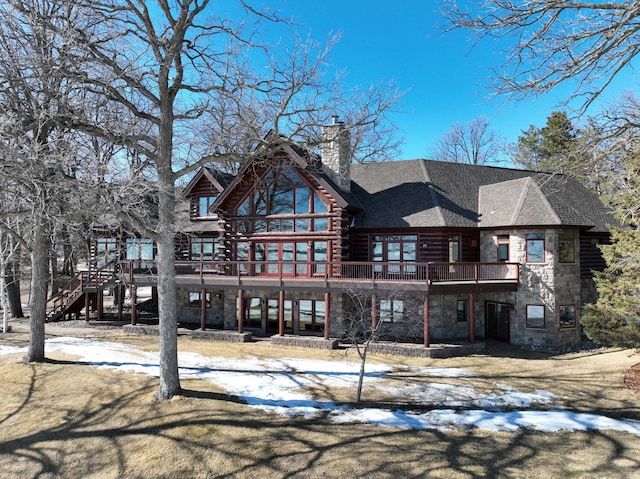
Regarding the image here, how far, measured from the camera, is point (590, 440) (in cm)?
890

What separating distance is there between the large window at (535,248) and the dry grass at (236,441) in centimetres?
693

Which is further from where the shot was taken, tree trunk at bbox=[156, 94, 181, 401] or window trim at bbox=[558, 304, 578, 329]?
window trim at bbox=[558, 304, 578, 329]

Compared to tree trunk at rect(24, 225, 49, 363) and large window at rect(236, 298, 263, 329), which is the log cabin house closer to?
large window at rect(236, 298, 263, 329)

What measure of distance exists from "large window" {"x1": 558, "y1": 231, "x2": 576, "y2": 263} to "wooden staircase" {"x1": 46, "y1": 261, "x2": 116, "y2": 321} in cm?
2349

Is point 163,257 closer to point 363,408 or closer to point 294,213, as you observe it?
point 363,408

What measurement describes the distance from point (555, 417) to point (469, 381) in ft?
10.8

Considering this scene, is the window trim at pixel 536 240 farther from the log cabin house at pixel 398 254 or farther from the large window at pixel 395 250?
the large window at pixel 395 250

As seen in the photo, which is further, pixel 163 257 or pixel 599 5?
pixel 163 257

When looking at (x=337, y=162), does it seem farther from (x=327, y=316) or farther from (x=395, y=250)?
(x=327, y=316)

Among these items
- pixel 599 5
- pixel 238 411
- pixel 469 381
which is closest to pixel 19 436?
pixel 238 411

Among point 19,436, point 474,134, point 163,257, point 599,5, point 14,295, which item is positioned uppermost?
point 474,134

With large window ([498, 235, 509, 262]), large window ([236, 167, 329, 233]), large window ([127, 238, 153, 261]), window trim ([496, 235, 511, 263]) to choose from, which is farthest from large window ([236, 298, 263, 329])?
large window ([498, 235, 509, 262])

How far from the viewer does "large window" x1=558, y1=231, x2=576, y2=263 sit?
61.5ft

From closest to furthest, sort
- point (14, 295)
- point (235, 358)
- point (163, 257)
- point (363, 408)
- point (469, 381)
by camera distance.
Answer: point (363, 408), point (163, 257), point (469, 381), point (235, 358), point (14, 295)
